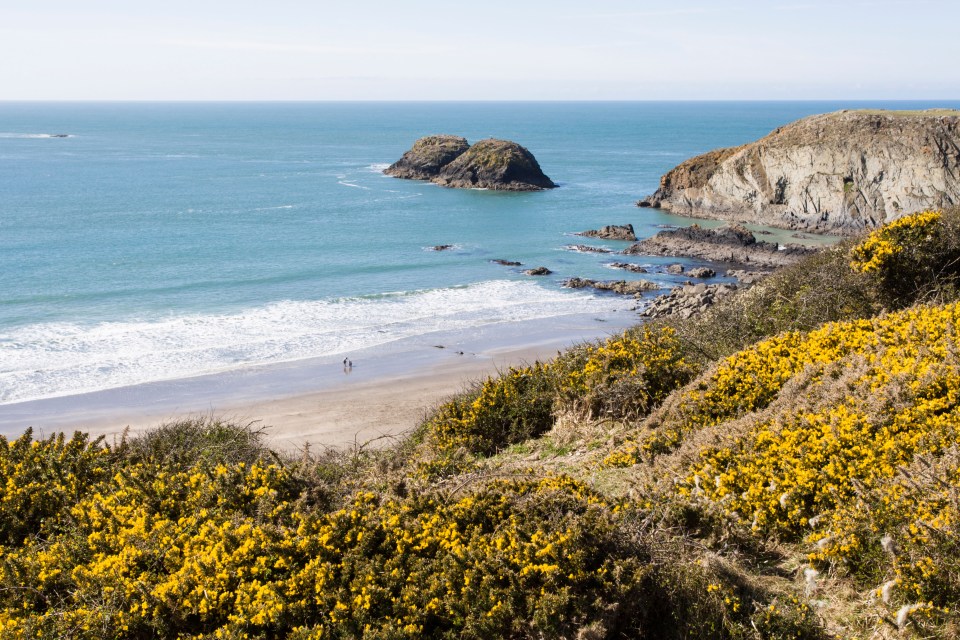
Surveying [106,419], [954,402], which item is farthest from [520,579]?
[106,419]

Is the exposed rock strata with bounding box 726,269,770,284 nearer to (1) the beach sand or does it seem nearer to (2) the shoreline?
(2) the shoreline

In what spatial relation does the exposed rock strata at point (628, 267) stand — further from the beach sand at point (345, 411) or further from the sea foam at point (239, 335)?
the beach sand at point (345, 411)

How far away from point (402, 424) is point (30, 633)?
50.7 ft

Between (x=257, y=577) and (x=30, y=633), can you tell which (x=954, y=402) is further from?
(x=30, y=633)

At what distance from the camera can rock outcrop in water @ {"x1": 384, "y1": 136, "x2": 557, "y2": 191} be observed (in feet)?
245

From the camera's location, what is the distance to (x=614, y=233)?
2048 inches

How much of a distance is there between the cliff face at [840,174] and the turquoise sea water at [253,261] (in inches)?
246

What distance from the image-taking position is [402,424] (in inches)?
817

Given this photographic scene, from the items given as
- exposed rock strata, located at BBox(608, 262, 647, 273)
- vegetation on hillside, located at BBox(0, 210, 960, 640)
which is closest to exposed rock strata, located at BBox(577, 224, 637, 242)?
exposed rock strata, located at BBox(608, 262, 647, 273)

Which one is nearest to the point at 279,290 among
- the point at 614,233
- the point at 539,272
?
the point at 539,272

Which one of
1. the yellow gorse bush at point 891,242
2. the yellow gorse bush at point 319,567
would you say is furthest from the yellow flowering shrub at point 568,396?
the yellow gorse bush at point 319,567

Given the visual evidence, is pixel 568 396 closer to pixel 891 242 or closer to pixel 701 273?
pixel 891 242

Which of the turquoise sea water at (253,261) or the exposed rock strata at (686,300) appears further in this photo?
the exposed rock strata at (686,300)

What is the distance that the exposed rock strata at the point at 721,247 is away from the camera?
45438 mm
